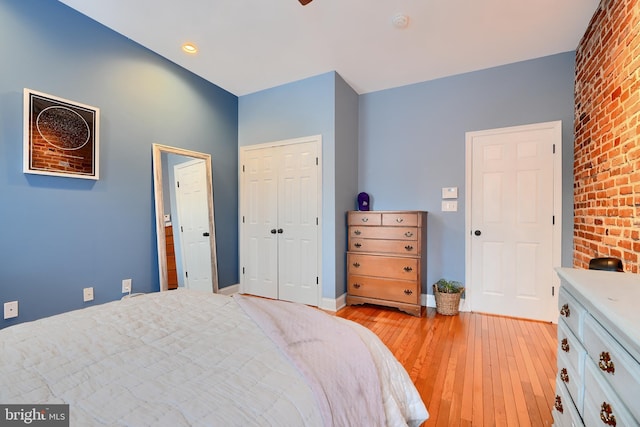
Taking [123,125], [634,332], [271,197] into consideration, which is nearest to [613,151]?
[634,332]

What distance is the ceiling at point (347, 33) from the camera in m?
2.18

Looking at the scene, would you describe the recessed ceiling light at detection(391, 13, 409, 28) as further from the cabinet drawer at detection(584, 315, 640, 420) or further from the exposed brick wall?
the cabinet drawer at detection(584, 315, 640, 420)

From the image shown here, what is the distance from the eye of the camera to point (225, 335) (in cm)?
105

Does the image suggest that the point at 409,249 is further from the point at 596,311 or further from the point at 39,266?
the point at 39,266

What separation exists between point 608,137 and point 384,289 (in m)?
2.28

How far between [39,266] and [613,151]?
4348mm

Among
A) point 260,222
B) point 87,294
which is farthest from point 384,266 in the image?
point 87,294

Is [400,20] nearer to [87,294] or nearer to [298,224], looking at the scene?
[298,224]

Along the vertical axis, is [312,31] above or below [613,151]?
above

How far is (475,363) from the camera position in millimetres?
2039

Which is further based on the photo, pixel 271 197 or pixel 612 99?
pixel 271 197

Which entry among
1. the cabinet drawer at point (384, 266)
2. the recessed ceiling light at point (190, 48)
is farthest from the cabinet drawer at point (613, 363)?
the recessed ceiling light at point (190, 48)

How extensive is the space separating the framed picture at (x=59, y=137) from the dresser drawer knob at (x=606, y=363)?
335 cm

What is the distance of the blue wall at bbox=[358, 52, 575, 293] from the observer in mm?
2777
